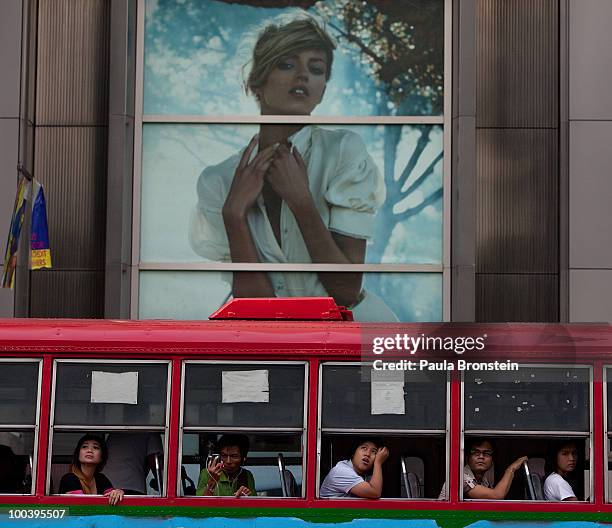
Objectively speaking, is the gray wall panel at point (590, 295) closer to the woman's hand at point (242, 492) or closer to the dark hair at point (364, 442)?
the dark hair at point (364, 442)

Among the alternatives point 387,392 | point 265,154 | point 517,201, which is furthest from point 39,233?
point 387,392

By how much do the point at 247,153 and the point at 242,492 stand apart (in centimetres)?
850

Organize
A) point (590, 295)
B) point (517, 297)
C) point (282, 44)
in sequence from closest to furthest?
1. point (590, 295)
2. point (517, 297)
3. point (282, 44)

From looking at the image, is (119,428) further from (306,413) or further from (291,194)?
(291,194)

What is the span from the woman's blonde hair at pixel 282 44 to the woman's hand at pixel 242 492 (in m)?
8.92

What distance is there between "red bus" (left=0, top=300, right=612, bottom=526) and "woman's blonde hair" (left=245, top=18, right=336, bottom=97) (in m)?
8.33

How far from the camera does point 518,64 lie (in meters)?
17.1

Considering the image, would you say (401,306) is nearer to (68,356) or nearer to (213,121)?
(213,121)

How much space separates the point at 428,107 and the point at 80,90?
509 cm

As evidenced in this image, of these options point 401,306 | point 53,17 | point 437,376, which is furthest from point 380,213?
point 437,376

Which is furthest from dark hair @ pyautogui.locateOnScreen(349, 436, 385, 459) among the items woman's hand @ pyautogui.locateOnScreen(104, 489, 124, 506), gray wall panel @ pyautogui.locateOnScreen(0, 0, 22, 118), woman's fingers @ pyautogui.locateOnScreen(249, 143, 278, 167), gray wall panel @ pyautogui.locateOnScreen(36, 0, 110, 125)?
gray wall panel @ pyautogui.locateOnScreen(0, 0, 22, 118)

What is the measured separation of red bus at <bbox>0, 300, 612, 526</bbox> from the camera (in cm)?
909

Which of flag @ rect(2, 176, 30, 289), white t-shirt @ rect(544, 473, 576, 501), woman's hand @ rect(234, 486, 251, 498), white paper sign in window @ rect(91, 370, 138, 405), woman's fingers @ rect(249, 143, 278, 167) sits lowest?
woman's hand @ rect(234, 486, 251, 498)

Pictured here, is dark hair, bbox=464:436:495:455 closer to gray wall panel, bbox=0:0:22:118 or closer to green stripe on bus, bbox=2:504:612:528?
green stripe on bus, bbox=2:504:612:528
